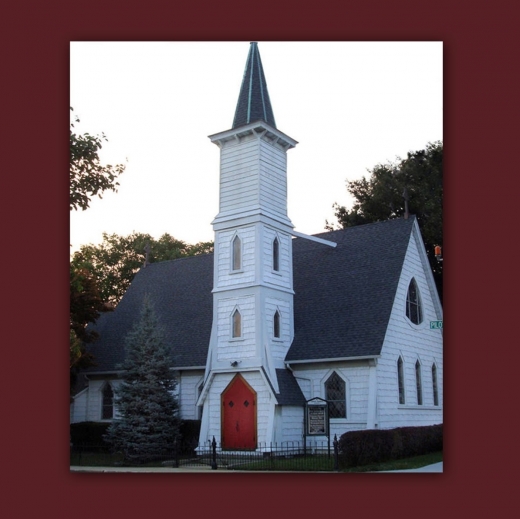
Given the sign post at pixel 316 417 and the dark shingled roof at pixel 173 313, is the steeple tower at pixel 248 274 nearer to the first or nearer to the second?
the sign post at pixel 316 417

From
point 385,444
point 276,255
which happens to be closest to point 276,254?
point 276,255

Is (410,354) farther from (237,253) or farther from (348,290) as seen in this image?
(237,253)

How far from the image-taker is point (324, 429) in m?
18.8

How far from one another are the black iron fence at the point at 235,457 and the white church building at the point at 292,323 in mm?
337

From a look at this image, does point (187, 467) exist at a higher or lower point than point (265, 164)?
lower

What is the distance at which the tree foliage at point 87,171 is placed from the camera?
47.4 ft

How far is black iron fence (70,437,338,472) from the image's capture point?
1558cm

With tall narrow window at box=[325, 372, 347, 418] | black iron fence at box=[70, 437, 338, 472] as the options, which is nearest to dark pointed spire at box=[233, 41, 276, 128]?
tall narrow window at box=[325, 372, 347, 418]

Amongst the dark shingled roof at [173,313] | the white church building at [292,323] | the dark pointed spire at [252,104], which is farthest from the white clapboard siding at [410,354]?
the dark shingled roof at [173,313]

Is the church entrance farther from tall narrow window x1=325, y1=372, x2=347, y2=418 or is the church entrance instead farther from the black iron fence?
tall narrow window x1=325, y1=372, x2=347, y2=418
